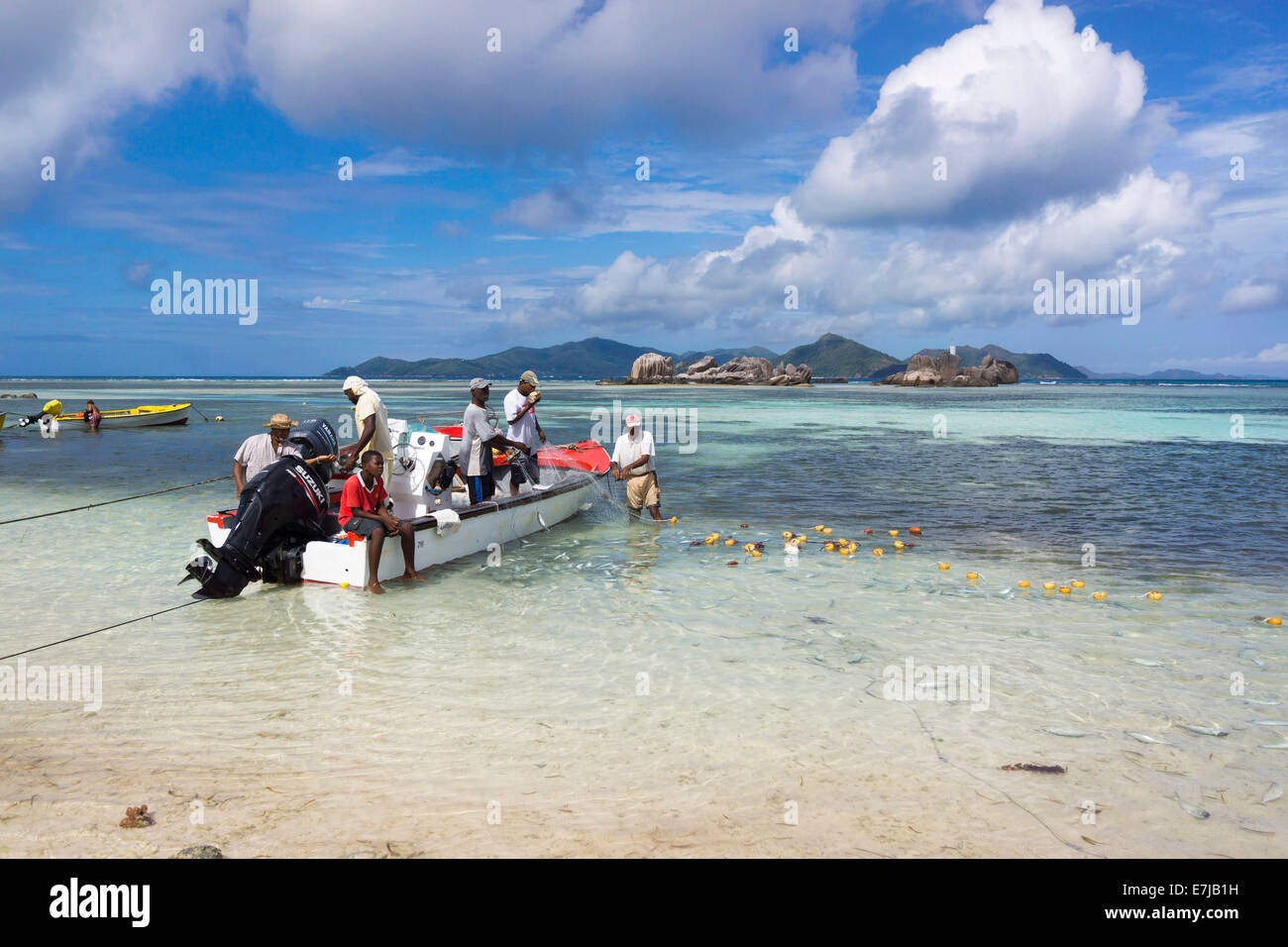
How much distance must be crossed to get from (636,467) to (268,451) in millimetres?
6041

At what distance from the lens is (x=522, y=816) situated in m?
4.70

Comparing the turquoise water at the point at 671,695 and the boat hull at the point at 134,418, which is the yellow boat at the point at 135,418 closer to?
the boat hull at the point at 134,418

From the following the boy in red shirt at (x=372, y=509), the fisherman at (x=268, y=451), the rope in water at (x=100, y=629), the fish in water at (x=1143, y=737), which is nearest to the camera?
the fish in water at (x=1143, y=737)

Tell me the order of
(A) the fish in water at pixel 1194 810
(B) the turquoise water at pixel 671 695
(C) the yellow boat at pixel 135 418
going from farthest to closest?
1. (C) the yellow boat at pixel 135 418
2. (A) the fish in water at pixel 1194 810
3. (B) the turquoise water at pixel 671 695

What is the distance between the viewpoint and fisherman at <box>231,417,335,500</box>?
34.3 ft

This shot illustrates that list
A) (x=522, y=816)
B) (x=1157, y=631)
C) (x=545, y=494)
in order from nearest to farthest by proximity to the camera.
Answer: (x=522, y=816), (x=1157, y=631), (x=545, y=494)

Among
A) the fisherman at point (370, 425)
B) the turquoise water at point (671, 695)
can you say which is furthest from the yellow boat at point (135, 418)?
the fisherman at point (370, 425)

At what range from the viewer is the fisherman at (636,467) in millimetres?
14094

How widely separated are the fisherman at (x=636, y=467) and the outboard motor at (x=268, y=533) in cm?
560

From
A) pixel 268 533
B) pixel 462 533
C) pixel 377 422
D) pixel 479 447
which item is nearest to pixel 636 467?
pixel 479 447

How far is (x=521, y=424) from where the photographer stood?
13211 millimetres
